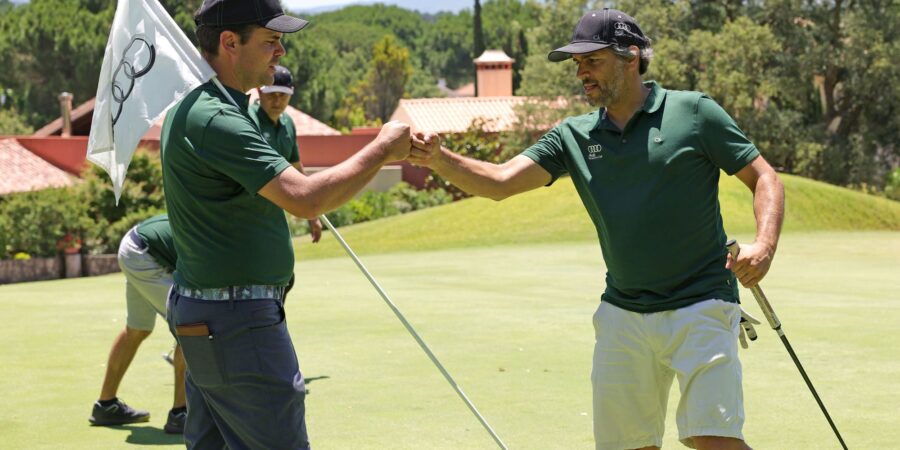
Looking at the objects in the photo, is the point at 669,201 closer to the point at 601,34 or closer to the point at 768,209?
the point at 768,209

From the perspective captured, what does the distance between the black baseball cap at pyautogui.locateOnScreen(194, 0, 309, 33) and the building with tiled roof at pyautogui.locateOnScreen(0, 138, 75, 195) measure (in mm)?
36221

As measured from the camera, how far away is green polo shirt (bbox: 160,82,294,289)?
461 cm

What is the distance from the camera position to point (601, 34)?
5742 millimetres

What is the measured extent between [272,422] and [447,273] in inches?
540

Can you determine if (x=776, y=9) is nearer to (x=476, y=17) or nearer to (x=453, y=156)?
(x=476, y=17)

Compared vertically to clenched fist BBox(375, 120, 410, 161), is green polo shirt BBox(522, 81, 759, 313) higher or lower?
lower

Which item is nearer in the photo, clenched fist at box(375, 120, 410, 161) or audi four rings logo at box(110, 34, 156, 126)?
clenched fist at box(375, 120, 410, 161)

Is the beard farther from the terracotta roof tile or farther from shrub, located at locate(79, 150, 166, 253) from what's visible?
the terracotta roof tile

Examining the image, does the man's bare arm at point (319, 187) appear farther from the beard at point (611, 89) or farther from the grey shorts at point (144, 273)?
the grey shorts at point (144, 273)

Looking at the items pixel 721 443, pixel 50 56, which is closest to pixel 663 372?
pixel 721 443

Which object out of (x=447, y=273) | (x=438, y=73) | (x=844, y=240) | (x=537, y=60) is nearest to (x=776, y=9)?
(x=537, y=60)

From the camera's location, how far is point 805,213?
2880 centimetres

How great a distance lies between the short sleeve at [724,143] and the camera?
18.2 feet

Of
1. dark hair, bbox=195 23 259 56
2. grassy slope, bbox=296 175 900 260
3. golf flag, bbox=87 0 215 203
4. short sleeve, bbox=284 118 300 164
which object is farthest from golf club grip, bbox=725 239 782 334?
grassy slope, bbox=296 175 900 260
